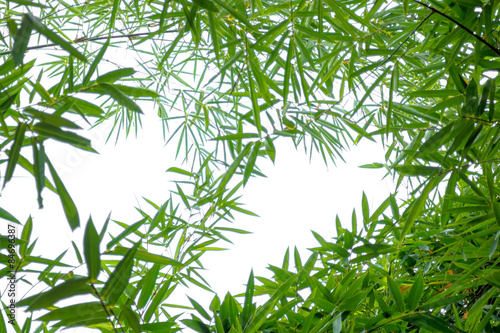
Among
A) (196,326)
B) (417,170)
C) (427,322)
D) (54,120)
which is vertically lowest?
(427,322)

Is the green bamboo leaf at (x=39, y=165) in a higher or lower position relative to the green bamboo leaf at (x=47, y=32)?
lower

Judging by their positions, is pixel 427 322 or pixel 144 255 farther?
pixel 427 322

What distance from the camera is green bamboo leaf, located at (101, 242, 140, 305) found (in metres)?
0.47

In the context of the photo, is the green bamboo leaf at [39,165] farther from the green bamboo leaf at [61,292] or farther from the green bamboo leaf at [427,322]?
the green bamboo leaf at [427,322]

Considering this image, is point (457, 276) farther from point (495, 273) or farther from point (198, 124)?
point (198, 124)

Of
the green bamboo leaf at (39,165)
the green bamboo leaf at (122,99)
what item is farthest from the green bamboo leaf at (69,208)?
the green bamboo leaf at (122,99)

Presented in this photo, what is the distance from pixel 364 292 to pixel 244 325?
0.73 ft

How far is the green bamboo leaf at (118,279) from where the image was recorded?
1.53ft

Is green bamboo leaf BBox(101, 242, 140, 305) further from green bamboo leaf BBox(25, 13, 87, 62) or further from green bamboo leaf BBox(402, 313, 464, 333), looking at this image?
green bamboo leaf BBox(402, 313, 464, 333)

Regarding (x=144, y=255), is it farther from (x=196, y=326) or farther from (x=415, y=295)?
(x=415, y=295)

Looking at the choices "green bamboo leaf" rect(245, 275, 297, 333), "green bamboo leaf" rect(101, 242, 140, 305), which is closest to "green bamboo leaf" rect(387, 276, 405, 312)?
"green bamboo leaf" rect(245, 275, 297, 333)

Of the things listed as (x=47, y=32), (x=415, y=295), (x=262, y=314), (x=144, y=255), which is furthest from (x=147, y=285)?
(x=415, y=295)

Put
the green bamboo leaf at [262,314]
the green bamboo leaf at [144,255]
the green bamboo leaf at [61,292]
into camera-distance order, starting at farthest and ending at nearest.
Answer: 1. the green bamboo leaf at [262,314]
2. the green bamboo leaf at [144,255]
3. the green bamboo leaf at [61,292]

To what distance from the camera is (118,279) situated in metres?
0.47
